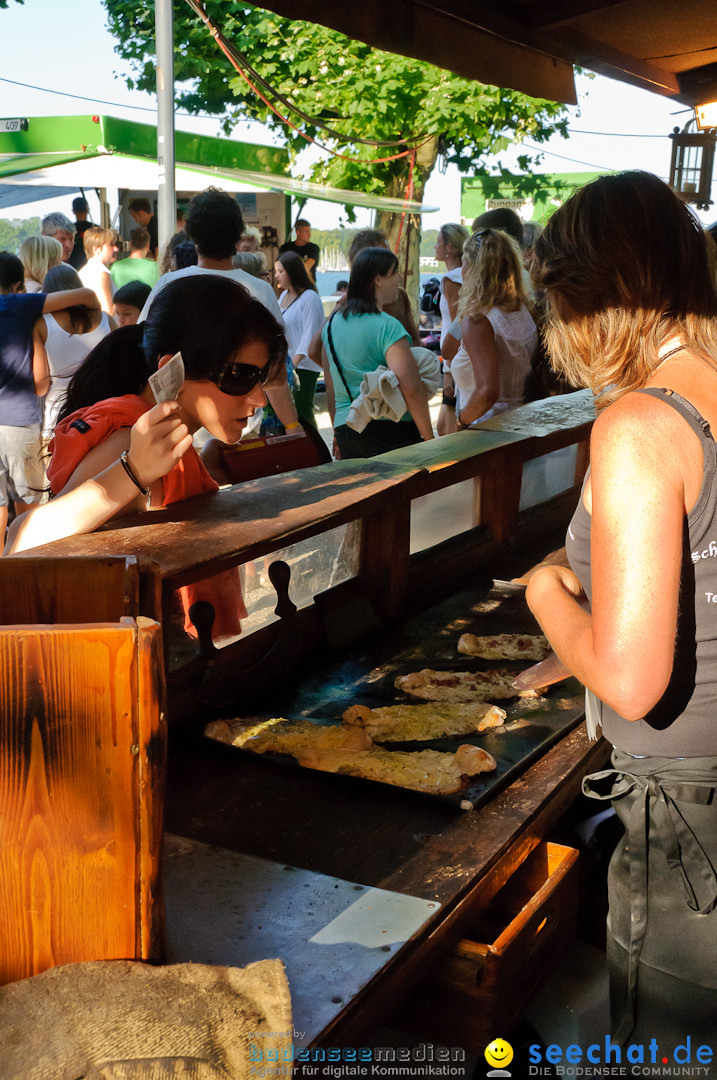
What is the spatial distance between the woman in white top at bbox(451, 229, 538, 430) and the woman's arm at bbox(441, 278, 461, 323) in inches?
62.2

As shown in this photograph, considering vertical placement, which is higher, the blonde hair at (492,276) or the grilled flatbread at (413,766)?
the blonde hair at (492,276)

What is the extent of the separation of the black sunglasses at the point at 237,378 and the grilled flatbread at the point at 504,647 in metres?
1.19

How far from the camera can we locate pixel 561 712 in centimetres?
277

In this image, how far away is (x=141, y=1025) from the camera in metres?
1.17

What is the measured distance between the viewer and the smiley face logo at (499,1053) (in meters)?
2.09

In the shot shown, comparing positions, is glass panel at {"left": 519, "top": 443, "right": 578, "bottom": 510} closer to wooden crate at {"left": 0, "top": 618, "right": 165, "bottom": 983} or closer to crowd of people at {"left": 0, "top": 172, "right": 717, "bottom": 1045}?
crowd of people at {"left": 0, "top": 172, "right": 717, "bottom": 1045}

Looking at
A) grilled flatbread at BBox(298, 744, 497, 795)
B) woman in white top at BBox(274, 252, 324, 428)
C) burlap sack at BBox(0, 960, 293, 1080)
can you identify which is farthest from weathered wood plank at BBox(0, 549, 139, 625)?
woman in white top at BBox(274, 252, 324, 428)

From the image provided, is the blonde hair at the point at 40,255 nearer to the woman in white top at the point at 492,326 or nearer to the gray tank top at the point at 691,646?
the woman in white top at the point at 492,326

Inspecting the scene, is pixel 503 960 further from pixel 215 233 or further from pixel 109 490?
pixel 215 233

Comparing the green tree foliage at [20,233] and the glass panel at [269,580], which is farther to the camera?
the green tree foliage at [20,233]

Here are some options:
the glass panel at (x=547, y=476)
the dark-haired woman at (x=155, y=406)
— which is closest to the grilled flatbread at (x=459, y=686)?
the dark-haired woman at (x=155, y=406)

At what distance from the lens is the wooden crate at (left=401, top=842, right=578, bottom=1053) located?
1973 millimetres

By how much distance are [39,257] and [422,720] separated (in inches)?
219

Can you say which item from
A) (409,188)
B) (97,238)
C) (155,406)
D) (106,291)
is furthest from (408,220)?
(155,406)
